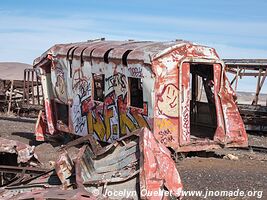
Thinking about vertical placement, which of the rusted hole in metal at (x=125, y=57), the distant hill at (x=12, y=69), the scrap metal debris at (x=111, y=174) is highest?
the rusted hole in metal at (x=125, y=57)

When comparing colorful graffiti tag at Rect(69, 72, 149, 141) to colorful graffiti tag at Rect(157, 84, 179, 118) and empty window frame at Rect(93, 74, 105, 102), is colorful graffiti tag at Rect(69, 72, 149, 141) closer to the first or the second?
empty window frame at Rect(93, 74, 105, 102)

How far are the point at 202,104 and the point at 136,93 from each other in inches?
99.0

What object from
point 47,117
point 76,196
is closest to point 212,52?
point 47,117

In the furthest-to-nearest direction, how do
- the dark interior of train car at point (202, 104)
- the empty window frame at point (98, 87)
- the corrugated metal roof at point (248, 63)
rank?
the corrugated metal roof at point (248, 63)
the empty window frame at point (98, 87)
the dark interior of train car at point (202, 104)

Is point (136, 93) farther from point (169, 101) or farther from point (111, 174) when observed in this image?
point (111, 174)

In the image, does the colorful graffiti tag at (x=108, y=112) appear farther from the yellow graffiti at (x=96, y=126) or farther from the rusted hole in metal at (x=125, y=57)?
the rusted hole in metal at (x=125, y=57)

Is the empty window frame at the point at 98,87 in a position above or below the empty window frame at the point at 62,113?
above

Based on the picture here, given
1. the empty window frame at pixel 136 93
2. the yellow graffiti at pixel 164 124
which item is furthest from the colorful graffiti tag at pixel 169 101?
the empty window frame at pixel 136 93

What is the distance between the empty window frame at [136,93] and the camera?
12607 mm

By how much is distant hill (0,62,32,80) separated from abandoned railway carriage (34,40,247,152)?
205ft

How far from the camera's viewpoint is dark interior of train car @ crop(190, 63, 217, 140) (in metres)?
13.3

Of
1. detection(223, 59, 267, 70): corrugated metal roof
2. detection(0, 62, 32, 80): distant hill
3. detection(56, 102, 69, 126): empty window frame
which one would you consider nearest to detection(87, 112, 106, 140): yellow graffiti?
detection(56, 102, 69, 126): empty window frame

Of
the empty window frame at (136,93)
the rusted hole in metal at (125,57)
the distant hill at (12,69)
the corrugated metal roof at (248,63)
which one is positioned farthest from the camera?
the distant hill at (12,69)

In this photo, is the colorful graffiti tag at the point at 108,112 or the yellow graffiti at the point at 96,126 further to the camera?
the yellow graffiti at the point at 96,126
